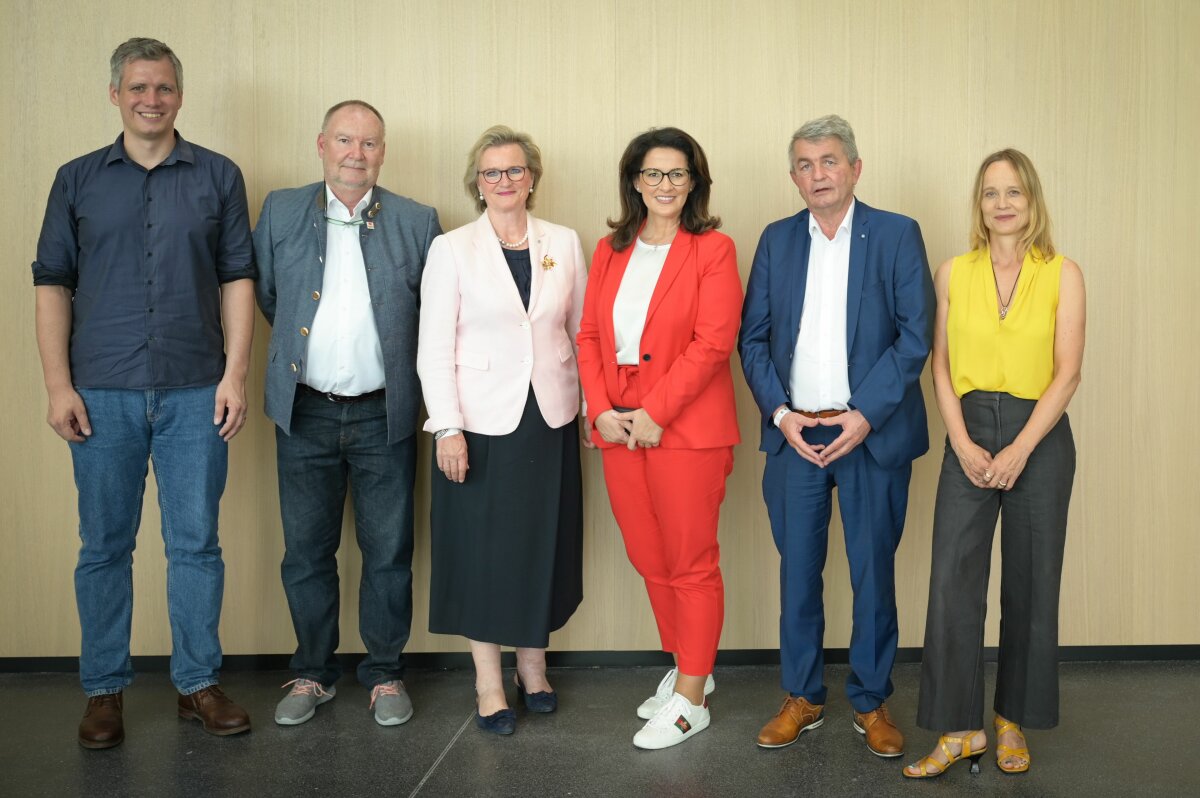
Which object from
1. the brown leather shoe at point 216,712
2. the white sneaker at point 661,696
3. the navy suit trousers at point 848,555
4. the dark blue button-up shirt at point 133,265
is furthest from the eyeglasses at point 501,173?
the brown leather shoe at point 216,712

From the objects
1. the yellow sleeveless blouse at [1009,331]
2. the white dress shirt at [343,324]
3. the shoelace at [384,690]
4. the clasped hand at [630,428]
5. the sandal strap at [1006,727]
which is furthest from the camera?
the shoelace at [384,690]

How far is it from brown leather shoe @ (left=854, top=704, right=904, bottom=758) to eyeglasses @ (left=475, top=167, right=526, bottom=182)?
1.99m

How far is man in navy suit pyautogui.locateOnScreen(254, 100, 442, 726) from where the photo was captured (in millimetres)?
3326

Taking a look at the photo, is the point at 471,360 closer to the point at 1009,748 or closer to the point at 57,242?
the point at 57,242

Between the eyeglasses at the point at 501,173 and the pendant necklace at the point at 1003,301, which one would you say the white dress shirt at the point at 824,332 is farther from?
the eyeglasses at the point at 501,173

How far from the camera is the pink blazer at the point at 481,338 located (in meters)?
3.20

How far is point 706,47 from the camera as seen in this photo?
3.81m

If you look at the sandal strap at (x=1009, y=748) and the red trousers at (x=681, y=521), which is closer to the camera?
the sandal strap at (x=1009, y=748)

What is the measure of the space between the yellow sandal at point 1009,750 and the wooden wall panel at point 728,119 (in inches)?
45.3

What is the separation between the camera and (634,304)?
10.4 ft

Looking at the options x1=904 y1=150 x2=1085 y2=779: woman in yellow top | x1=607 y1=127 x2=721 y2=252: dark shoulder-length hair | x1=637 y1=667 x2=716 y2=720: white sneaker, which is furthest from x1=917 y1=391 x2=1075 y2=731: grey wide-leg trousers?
x1=607 y1=127 x2=721 y2=252: dark shoulder-length hair

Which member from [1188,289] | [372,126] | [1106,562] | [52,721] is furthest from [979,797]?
[52,721]

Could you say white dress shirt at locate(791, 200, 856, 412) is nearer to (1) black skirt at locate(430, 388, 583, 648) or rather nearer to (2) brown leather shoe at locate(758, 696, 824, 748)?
(1) black skirt at locate(430, 388, 583, 648)

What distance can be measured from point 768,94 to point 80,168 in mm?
2388
